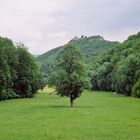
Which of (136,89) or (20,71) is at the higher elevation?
(20,71)

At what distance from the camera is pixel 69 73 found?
70.2 m

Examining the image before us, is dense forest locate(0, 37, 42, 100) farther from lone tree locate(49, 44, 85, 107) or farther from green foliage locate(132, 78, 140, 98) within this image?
lone tree locate(49, 44, 85, 107)

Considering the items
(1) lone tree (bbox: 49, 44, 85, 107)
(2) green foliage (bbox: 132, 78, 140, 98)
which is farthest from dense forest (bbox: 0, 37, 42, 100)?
(1) lone tree (bbox: 49, 44, 85, 107)

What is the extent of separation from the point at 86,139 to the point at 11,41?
10146 cm

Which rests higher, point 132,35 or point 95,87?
point 132,35

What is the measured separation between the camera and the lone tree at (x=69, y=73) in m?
68.8

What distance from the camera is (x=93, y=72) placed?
185125 millimetres

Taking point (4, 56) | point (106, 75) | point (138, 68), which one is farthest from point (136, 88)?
point (106, 75)

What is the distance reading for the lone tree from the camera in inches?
2709

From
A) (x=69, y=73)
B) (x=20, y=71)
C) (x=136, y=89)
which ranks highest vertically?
Answer: (x=20, y=71)

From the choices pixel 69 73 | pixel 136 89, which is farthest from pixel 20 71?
pixel 69 73

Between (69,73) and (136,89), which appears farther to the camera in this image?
(136,89)

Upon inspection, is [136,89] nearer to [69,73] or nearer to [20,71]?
[20,71]

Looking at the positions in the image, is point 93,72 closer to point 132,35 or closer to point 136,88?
point 132,35
